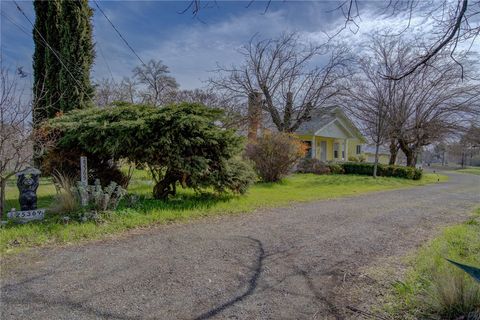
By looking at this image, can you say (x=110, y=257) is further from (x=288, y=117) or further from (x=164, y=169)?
(x=288, y=117)

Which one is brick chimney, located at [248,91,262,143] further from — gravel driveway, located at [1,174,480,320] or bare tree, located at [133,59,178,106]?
gravel driveway, located at [1,174,480,320]

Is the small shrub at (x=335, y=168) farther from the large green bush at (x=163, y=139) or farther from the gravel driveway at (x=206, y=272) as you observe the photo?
the gravel driveway at (x=206, y=272)

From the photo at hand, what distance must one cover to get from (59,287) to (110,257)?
923 millimetres

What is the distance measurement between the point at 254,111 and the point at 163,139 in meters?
16.7

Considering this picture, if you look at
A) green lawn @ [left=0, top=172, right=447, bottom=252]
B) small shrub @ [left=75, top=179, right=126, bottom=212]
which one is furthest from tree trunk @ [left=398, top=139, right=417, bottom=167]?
small shrub @ [left=75, top=179, right=126, bottom=212]

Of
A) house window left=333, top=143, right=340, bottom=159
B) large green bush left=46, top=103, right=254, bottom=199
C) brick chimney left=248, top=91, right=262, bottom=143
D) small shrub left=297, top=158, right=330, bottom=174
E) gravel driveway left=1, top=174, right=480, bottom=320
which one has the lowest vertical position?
gravel driveway left=1, top=174, right=480, bottom=320

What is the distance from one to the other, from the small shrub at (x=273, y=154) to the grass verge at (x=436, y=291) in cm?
934

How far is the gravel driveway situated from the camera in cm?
281

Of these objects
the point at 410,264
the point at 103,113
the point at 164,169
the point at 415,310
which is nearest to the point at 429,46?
the point at 410,264

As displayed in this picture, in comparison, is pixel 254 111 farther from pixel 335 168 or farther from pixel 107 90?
pixel 107 90

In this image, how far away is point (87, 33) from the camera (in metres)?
14.6

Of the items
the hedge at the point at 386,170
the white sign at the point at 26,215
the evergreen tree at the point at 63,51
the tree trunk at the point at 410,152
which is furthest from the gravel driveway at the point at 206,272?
the tree trunk at the point at 410,152

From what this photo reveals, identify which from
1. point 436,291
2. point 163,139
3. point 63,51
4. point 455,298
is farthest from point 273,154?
point 455,298

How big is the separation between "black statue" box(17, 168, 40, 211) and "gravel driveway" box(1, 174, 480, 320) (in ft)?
6.68
